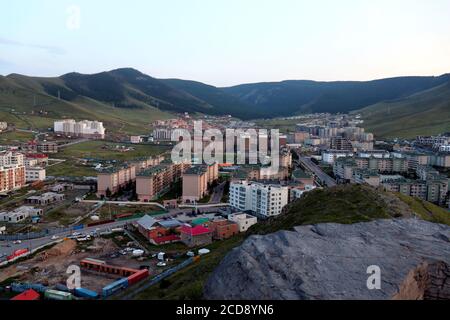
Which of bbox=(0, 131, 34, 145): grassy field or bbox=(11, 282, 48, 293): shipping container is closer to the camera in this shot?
bbox=(11, 282, 48, 293): shipping container

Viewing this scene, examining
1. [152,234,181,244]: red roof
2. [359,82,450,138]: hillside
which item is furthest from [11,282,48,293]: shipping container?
[359,82,450,138]: hillside

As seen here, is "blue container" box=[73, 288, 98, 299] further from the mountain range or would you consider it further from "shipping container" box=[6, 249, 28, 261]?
the mountain range

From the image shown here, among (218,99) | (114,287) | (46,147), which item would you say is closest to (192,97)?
(218,99)

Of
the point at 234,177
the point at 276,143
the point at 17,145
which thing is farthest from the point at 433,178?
the point at 17,145

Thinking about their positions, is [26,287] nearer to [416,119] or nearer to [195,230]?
[195,230]

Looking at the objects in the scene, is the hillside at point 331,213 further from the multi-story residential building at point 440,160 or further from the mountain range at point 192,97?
the mountain range at point 192,97
